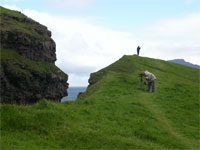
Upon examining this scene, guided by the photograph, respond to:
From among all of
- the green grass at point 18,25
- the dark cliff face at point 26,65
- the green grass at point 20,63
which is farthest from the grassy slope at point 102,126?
the green grass at point 18,25

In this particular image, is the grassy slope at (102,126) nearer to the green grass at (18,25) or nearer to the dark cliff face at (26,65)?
the dark cliff face at (26,65)

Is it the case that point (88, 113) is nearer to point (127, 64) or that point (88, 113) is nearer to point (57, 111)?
point (57, 111)

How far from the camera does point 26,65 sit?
14200 cm

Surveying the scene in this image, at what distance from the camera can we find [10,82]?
424ft

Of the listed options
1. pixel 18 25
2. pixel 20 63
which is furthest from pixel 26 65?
pixel 18 25

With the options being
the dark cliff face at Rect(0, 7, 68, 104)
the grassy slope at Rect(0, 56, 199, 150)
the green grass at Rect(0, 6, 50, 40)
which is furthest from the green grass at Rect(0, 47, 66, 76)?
the grassy slope at Rect(0, 56, 199, 150)

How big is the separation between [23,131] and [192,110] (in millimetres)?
19438

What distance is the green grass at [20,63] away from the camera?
438 feet

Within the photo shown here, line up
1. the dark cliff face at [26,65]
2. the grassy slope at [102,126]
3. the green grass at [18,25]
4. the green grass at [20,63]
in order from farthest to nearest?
the green grass at [18,25], the green grass at [20,63], the dark cliff face at [26,65], the grassy slope at [102,126]

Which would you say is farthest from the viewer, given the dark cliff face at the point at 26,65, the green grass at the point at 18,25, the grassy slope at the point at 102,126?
the green grass at the point at 18,25

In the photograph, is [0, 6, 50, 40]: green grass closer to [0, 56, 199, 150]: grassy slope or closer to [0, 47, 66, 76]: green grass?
[0, 47, 66, 76]: green grass

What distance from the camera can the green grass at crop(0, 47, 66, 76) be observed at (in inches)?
5251

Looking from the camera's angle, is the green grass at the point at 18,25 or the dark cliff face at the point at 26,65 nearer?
the dark cliff face at the point at 26,65

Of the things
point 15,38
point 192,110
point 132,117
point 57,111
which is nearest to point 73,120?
point 57,111
